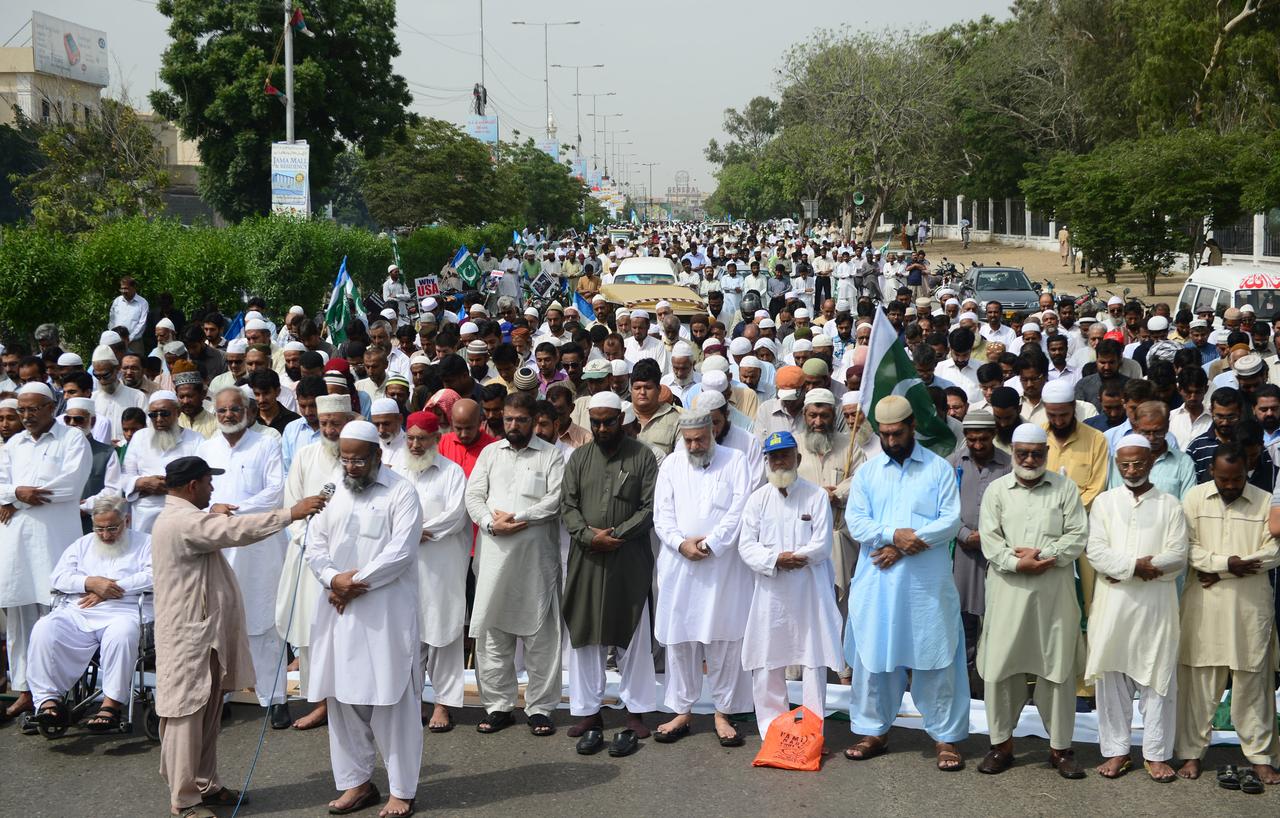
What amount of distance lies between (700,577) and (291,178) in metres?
21.7

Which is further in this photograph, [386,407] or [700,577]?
[386,407]

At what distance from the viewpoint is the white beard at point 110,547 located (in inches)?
298

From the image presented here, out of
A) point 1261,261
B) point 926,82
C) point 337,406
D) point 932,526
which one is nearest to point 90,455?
point 337,406

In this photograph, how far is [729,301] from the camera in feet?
72.2

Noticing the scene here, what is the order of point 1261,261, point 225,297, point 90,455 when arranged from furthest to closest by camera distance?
point 1261,261 < point 225,297 < point 90,455

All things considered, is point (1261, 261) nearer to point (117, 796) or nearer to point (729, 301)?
point (729, 301)

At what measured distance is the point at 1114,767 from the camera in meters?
6.60

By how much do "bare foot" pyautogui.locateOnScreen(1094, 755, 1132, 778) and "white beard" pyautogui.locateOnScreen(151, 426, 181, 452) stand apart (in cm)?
552

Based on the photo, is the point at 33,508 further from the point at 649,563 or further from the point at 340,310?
the point at 340,310

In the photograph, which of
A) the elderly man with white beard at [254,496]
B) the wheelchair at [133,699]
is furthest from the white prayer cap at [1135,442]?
the wheelchair at [133,699]

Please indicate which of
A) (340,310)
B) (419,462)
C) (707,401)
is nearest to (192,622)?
(419,462)

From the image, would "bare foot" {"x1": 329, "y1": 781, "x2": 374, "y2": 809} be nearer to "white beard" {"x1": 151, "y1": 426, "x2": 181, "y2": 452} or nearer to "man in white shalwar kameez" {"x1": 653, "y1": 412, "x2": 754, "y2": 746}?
"man in white shalwar kameez" {"x1": 653, "y1": 412, "x2": 754, "y2": 746}

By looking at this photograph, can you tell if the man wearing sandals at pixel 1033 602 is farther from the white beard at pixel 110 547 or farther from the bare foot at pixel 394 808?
the white beard at pixel 110 547

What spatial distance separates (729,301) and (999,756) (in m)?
15.7
